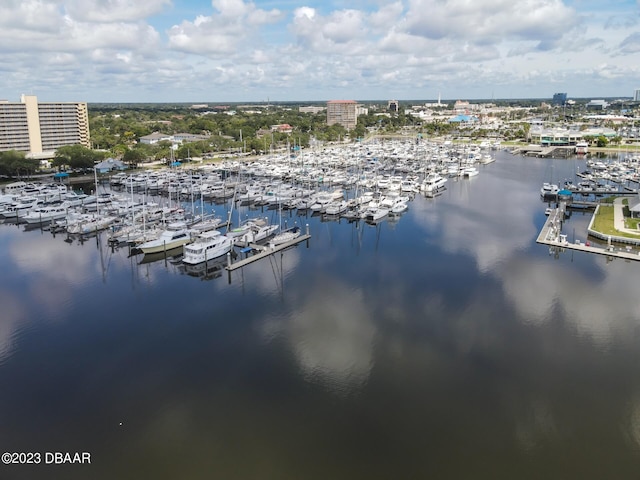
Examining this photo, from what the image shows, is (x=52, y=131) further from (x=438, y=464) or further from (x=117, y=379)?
(x=438, y=464)

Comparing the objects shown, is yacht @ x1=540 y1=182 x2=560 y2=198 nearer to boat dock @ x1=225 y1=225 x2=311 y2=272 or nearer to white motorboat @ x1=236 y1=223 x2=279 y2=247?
boat dock @ x1=225 y1=225 x2=311 y2=272

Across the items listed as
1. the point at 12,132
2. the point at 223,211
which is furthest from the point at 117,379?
the point at 12,132

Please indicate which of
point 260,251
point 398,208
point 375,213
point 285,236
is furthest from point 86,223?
point 398,208

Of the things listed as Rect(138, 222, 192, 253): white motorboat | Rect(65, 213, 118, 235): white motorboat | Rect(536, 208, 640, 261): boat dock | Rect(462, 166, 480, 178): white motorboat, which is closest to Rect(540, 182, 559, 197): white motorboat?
Rect(536, 208, 640, 261): boat dock

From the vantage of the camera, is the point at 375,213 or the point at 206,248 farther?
the point at 375,213

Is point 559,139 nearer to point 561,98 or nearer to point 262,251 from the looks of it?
point 262,251

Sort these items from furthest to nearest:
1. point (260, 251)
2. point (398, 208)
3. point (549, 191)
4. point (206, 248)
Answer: point (549, 191), point (398, 208), point (260, 251), point (206, 248)

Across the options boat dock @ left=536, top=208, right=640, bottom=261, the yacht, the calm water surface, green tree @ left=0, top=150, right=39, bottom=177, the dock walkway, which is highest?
green tree @ left=0, top=150, right=39, bottom=177
